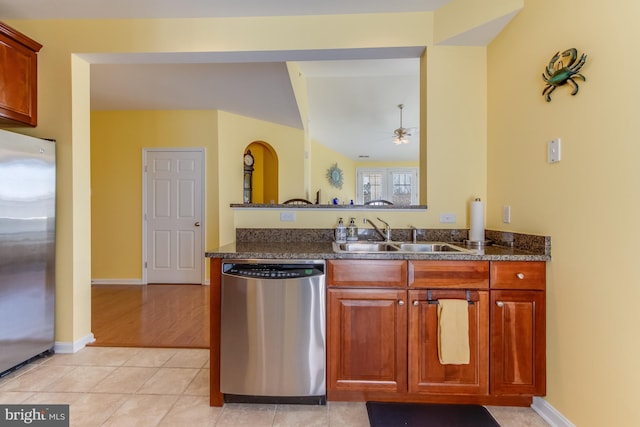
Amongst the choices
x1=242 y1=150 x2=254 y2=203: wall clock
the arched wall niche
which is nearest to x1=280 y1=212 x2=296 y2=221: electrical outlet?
x1=242 y1=150 x2=254 y2=203: wall clock

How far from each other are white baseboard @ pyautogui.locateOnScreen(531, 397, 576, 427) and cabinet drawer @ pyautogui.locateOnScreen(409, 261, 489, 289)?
696 millimetres

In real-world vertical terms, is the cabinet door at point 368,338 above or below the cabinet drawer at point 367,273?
below

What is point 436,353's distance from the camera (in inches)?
66.1

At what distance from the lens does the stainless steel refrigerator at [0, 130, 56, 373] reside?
6.50 ft

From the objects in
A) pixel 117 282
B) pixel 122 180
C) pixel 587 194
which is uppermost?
pixel 122 180

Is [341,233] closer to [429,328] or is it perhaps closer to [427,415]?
[429,328]

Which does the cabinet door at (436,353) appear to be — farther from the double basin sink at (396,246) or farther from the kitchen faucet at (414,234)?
the kitchen faucet at (414,234)

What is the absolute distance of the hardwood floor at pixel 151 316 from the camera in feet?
8.52

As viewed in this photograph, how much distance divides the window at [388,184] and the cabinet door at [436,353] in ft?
25.8

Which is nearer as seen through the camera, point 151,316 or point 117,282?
point 151,316

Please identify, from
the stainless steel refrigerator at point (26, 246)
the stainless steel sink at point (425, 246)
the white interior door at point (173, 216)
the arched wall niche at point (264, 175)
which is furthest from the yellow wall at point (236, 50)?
the arched wall niche at point (264, 175)

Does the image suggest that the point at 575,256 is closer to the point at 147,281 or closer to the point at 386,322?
the point at 386,322

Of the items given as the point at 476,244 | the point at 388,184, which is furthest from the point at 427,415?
the point at 388,184

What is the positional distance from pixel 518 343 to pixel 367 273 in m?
0.88
